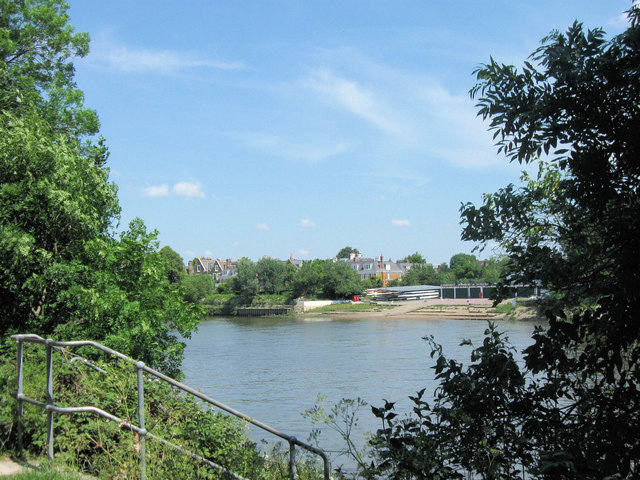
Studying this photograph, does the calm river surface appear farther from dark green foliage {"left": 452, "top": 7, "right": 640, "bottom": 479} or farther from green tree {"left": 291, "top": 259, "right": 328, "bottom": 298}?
green tree {"left": 291, "top": 259, "right": 328, "bottom": 298}

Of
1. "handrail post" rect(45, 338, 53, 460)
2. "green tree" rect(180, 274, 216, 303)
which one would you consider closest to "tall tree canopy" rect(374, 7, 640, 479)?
"handrail post" rect(45, 338, 53, 460)

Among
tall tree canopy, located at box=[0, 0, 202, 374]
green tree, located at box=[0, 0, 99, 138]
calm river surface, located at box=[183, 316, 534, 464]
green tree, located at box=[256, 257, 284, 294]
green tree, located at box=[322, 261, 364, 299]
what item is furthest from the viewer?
green tree, located at box=[256, 257, 284, 294]

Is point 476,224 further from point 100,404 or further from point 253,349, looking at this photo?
point 253,349

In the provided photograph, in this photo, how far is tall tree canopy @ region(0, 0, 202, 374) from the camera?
910 cm

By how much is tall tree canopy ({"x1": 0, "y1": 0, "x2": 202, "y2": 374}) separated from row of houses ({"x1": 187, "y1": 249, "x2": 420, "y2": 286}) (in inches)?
4356

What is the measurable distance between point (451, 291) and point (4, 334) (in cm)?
9776

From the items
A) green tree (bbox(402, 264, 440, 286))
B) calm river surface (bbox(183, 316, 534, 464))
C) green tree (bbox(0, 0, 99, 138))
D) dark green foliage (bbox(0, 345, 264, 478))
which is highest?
green tree (bbox(0, 0, 99, 138))

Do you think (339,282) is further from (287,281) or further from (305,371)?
(305,371)

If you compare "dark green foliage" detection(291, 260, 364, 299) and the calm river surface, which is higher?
"dark green foliage" detection(291, 260, 364, 299)

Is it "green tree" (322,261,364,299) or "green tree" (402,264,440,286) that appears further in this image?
"green tree" (402,264,440,286)

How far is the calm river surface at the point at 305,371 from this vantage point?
66.0ft

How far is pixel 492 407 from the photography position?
15.7 feet

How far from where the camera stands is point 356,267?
460 feet

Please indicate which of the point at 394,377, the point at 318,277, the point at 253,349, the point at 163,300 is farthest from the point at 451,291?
the point at 163,300
